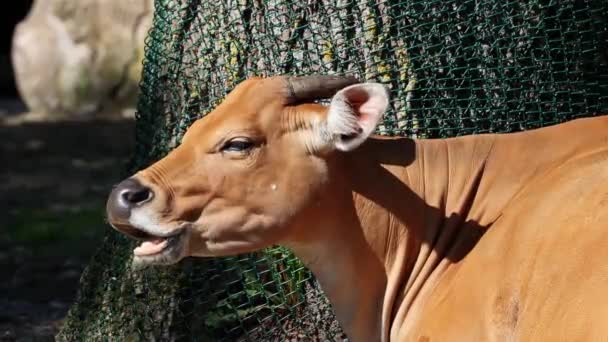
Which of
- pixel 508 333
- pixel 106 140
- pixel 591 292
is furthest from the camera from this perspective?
pixel 106 140

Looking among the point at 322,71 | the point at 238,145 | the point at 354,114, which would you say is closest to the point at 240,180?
the point at 238,145

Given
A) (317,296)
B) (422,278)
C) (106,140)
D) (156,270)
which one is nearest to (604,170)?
(422,278)

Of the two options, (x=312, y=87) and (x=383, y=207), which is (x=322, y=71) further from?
(x=383, y=207)

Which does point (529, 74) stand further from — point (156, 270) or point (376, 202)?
point (156, 270)

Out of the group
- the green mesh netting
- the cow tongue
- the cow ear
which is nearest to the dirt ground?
the green mesh netting

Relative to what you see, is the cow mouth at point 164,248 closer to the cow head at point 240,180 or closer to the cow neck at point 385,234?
the cow head at point 240,180

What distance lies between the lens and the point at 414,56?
5.99 meters

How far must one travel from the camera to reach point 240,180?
15.3ft

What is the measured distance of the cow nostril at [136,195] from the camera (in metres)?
4.55

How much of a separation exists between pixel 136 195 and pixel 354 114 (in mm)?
890

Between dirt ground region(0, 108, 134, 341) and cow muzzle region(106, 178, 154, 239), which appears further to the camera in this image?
dirt ground region(0, 108, 134, 341)

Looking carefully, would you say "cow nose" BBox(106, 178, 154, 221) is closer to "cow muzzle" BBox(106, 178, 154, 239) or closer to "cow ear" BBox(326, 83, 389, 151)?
"cow muzzle" BBox(106, 178, 154, 239)

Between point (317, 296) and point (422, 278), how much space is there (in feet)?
4.14

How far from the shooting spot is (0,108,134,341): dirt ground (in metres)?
8.09
